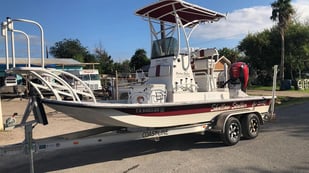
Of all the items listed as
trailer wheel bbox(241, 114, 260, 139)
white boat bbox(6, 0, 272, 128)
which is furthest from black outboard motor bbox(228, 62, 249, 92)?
trailer wheel bbox(241, 114, 260, 139)

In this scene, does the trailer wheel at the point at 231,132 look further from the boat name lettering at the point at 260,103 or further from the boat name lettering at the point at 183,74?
the boat name lettering at the point at 183,74

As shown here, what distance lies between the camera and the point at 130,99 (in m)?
6.72

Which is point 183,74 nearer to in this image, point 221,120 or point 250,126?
point 221,120

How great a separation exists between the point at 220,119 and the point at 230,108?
714 mm

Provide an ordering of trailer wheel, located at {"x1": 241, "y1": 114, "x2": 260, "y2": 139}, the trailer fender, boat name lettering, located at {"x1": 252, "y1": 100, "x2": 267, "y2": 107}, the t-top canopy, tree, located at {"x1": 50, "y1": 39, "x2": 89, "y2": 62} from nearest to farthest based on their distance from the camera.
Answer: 1. the trailer fender
2. the t-top canopy
3. trailer wheel, located at {"x1": 241, "y1": 114, "x2": 260, "y2": 139}
4. boat name lettering, located at {"x1": 252, "y1": 100, "x2": 267, "y2": 107}
5. tree, located at {"x1": 50, "y1": 39, "x2": 89, "y2": 62}

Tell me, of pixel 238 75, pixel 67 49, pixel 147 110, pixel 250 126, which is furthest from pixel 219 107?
pixel 67 49

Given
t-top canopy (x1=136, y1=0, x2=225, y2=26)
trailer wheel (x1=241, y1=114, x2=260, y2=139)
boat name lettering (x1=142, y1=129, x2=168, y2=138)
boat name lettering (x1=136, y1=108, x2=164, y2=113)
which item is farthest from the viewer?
trailer wheel (x1=241, y1=114, x2=260, y2=139)

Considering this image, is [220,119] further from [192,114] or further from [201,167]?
[201,167]

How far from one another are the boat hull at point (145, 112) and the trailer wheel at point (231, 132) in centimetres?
35

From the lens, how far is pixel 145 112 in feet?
18.7

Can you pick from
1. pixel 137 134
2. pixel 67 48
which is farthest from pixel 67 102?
pixel 67 48

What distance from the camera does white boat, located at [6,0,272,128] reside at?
516cm

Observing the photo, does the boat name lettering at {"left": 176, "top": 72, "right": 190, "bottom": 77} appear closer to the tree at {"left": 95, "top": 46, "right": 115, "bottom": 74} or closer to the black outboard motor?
the black outboard motor

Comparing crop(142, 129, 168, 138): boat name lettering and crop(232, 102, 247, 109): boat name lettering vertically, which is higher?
crop(232, 102, 247, 109): boat name lettering
